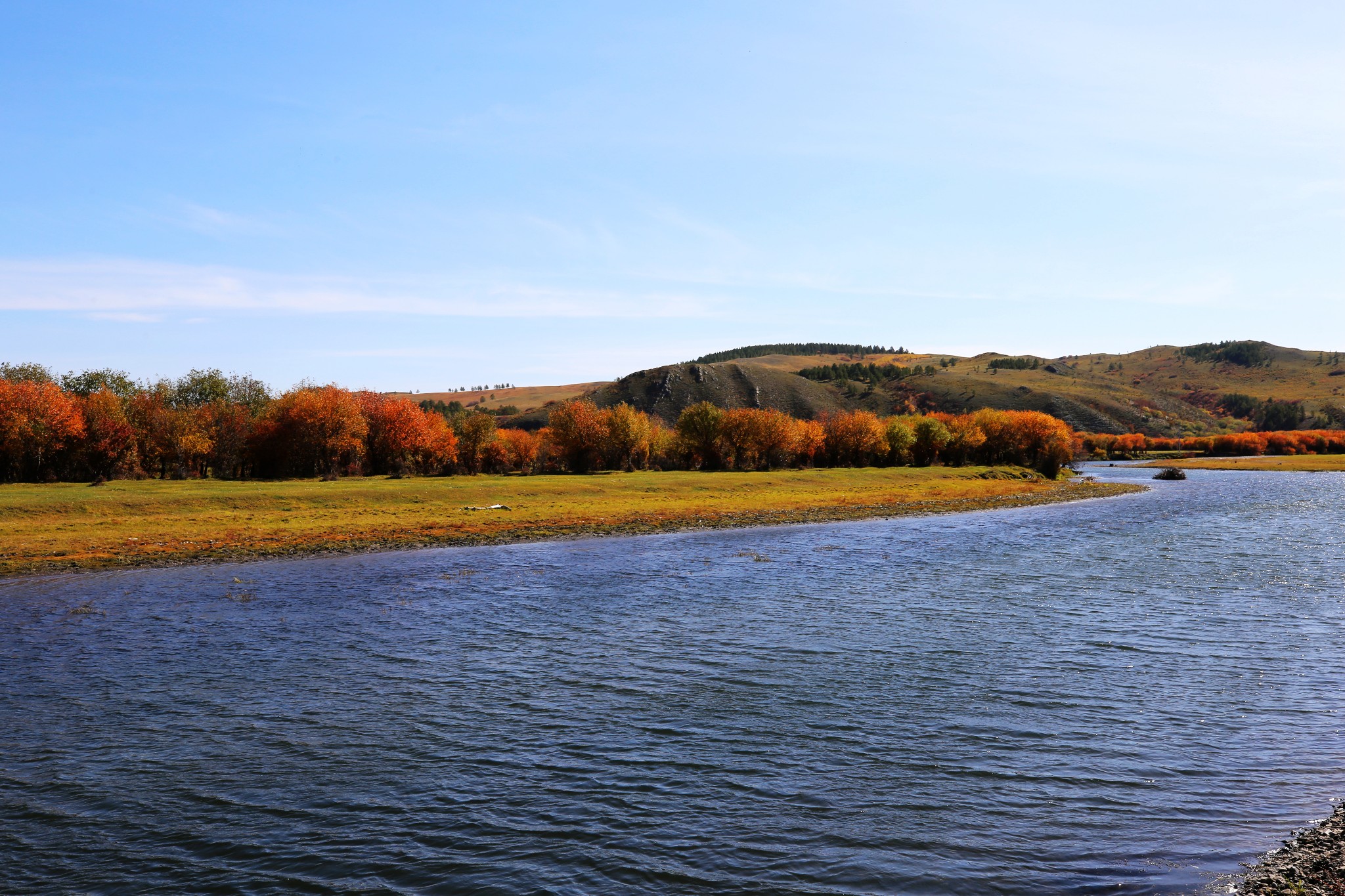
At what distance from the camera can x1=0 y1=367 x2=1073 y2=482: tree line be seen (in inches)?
2736

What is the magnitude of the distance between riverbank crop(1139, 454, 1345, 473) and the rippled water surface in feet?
454

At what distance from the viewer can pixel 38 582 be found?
3253 cm

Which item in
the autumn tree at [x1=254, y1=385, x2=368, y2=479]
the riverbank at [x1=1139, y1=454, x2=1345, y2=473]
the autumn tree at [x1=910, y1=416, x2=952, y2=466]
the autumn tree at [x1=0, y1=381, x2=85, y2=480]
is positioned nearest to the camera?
the autumn tree at [x1=0, y1=381, x2=85, y2=480]

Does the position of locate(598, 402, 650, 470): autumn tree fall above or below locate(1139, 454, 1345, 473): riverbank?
above

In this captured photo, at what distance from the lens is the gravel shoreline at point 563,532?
3653 centimetres

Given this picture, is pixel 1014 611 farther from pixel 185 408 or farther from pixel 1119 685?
pixel 185 408

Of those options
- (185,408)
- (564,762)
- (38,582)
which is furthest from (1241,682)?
(185,408)

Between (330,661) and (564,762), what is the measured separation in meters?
9.59

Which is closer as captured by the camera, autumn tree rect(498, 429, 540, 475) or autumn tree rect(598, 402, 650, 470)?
autumn tree rect(498, 429, 540, 475)

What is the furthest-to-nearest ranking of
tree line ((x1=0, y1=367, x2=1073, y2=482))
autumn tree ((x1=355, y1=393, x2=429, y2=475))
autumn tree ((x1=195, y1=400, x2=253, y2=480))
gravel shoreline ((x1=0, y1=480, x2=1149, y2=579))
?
autumn tree ((x1=355, y1=393, x2=429, y2=475))
autumn tree ((x1=195, y1=400, x2=253, y2=480))
tree line ((x1=0, y1=367, x2=1073, y2=482))
gravel shoreline ((x1=0, y1=480, x2=1149, y2=579))

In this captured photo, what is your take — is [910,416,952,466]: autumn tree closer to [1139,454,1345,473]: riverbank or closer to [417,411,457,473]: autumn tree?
[1139,454,1345,473]: riverbank

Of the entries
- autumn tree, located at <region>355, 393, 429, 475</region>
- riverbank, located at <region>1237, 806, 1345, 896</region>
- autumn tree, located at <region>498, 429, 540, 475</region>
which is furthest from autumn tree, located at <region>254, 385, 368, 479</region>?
riverbank, located at <region>1237, 806, 1345, 896</region>

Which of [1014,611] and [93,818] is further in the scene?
[1014,611]

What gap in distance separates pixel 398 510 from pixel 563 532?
14.1 metres
